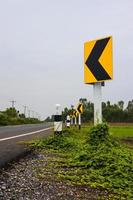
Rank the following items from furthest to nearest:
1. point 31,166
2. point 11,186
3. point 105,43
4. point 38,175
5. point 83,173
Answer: point 105,43 < point 31,166 < point 83,173 < point 38,175 < point 11,186

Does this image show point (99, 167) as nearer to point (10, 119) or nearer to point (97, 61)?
point (97, 61)

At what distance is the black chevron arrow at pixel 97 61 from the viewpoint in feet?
36.1

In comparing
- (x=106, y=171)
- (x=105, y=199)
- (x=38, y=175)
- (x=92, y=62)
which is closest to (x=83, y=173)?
(x=106, y=171)

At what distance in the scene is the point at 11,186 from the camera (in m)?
6.47

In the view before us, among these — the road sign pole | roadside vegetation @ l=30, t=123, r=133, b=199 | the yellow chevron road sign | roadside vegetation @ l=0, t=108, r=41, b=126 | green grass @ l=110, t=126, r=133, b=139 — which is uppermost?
roadside vegetation @ l=0, t=108, r=41, b=126

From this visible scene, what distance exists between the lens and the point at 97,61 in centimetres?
1116

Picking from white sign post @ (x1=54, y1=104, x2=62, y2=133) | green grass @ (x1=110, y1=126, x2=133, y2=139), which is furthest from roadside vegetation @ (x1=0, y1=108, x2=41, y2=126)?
white sign post @ (x1=54, y1=104, x2=62, y2=133)

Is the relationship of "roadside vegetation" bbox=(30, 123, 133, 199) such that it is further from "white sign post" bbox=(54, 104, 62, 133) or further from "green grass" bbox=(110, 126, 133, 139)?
"green grass" bbox=(110, 126, 133, 139)

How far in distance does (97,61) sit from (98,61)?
31 millimetres

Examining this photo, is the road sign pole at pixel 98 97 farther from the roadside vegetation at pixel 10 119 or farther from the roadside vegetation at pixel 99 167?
the roadside vegetation at pixel 10 119

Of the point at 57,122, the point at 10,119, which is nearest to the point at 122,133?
the point at 57,122

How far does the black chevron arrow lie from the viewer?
36.1ft

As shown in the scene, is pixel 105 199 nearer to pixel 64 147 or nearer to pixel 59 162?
pixel 59 162

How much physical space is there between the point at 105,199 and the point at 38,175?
60.0 inches
